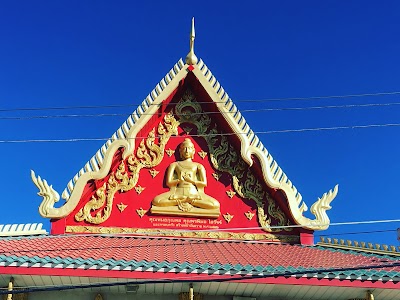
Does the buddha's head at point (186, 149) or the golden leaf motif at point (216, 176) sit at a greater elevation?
the buddha's head at point (186, 149)

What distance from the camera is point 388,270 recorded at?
9.23 meters

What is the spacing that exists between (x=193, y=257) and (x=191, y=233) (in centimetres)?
190

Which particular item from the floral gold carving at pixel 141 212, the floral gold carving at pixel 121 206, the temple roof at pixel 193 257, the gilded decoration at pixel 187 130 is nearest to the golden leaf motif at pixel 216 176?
the gilded decoration at pixel 187 130

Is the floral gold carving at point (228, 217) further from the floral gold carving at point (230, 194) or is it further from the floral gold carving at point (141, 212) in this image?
the floral gold carving at point (141, 212)

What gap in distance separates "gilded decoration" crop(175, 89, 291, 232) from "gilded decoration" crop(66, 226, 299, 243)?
187mm

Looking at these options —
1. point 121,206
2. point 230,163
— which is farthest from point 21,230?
point 230,163

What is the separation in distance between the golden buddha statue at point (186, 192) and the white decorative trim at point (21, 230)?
7.37 feet

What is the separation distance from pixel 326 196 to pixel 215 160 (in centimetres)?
239

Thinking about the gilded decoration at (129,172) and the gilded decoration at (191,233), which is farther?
the gilded decoration at (129,172)

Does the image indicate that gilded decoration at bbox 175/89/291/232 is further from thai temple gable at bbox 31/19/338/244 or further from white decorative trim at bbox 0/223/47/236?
white decorative trim at bbox 0/223/47/236

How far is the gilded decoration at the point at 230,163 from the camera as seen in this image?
1153 cm

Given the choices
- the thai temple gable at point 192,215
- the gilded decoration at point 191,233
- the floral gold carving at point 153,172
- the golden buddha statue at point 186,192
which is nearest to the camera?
the thai temple gable at point 192,215

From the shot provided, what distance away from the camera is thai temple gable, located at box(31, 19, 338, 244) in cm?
1109

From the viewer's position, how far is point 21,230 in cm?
1100
